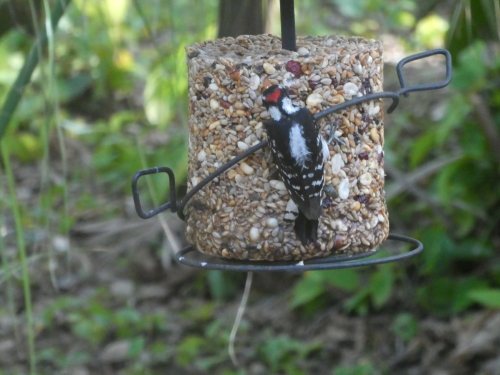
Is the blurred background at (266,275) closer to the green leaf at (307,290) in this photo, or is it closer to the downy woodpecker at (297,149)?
the green leaf at (307,290)

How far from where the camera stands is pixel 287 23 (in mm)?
1789

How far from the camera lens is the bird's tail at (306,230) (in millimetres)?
1839

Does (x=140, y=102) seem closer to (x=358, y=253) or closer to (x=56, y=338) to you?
(x=56, y=338)

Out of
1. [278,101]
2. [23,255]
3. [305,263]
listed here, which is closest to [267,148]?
[278,101]

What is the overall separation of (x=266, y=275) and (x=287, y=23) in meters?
3.17

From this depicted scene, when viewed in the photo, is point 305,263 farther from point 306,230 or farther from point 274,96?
point 274,96

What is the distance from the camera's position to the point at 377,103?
195 centimetres

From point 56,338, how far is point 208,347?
993mm

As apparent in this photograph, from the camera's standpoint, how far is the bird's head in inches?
67.8

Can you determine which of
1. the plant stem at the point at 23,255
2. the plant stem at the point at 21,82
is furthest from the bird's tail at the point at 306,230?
the plant stem at the point at 21,82

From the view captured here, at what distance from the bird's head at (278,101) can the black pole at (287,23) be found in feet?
0.47

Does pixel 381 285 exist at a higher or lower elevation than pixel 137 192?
lower

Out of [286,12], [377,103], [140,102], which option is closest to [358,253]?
[377,103]

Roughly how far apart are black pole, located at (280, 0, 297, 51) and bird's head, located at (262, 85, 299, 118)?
0.14 m
